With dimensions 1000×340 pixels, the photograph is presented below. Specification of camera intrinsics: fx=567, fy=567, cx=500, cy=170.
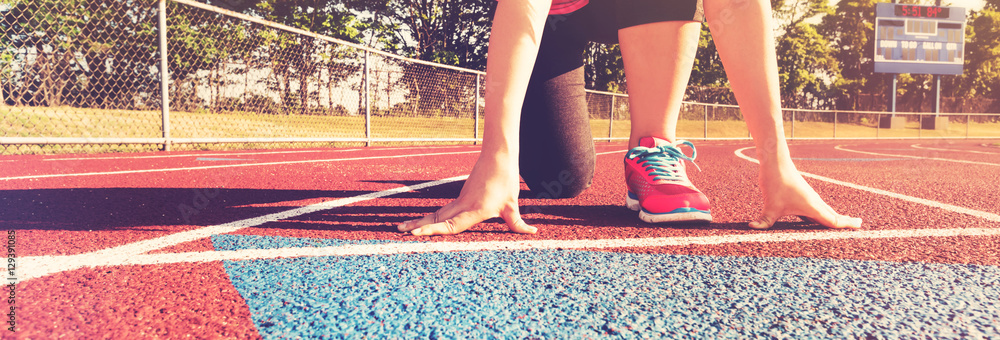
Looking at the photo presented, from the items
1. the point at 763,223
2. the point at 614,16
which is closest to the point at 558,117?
the point at 614,16

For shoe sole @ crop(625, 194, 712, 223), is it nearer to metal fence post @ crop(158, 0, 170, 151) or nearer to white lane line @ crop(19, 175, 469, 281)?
white lane line @ crop(19, 175, 469, 281)

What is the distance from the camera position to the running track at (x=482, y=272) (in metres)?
1.03

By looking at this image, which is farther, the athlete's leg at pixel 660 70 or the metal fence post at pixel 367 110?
the metal fence post at pixel 367 110

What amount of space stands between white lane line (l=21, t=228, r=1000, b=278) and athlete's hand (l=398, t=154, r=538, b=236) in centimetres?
11

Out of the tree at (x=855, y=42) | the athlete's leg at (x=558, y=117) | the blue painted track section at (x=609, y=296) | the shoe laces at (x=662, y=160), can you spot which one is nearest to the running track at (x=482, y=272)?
the blue painted track section at (x=609, y=296)

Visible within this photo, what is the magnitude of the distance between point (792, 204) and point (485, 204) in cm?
106

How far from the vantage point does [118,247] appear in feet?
5.16

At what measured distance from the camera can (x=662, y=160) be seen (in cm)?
220

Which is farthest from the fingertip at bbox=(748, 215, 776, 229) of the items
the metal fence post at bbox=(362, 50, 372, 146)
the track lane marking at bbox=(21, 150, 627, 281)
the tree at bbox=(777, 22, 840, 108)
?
the tree at bbox=(777, 22, 840, 108)

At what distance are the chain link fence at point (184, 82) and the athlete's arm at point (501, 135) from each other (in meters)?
5.66

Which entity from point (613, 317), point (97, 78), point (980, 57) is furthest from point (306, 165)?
point (980, 57)

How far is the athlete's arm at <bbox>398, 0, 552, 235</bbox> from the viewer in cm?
179

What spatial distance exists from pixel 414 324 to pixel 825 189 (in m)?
3.13

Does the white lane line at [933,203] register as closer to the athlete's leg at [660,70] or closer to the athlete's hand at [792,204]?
the athlete's hand at [792,204]
